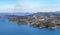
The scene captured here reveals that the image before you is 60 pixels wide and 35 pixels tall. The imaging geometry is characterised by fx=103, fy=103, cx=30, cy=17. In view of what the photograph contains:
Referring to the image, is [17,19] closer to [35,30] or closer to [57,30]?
[35,30]

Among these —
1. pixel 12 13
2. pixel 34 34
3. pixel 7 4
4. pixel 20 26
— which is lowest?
pixel 34 34

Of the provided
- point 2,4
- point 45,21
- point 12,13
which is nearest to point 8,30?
point 12,13

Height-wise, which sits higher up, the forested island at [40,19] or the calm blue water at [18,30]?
the forested island at [40,19]

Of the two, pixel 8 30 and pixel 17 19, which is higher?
pixel 17 19

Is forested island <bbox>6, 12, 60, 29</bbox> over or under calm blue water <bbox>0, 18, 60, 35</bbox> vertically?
over

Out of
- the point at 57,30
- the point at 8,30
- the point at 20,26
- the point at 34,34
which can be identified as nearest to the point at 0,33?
the point at 8,30

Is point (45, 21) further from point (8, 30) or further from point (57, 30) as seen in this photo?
point (8, 30)
